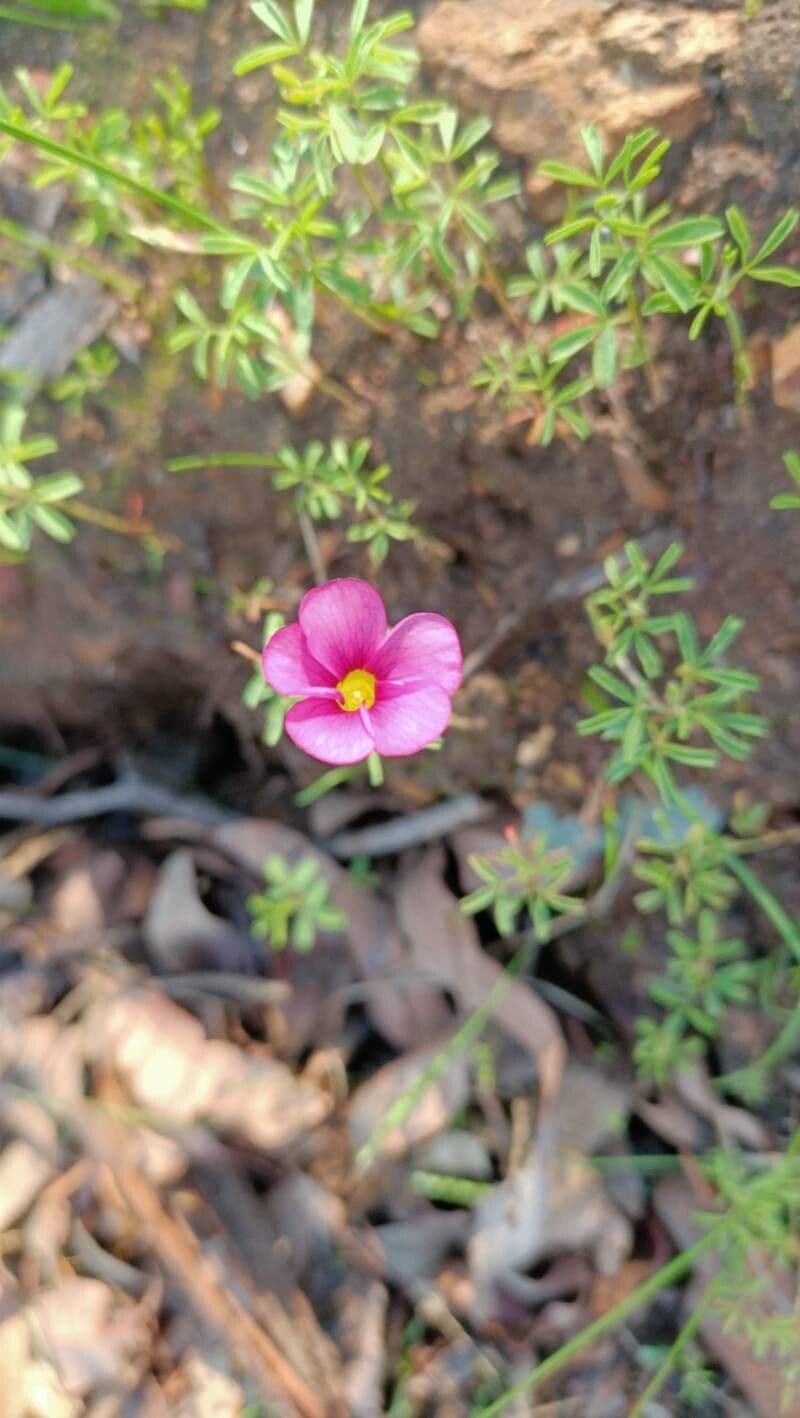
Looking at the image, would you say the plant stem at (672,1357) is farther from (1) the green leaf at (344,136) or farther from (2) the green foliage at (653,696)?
(1) the green leaf at (344,136)

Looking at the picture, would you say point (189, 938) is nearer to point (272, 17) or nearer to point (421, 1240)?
point (421, 1240)

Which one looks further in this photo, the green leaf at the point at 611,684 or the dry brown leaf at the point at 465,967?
the dry brown leaf at the point at 465,967

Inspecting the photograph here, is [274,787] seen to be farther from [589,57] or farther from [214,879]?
[589,57]

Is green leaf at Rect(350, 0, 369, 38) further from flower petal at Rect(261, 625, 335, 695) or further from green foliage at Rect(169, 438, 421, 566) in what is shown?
flower petal at Rect(261, 625, 335, 695)

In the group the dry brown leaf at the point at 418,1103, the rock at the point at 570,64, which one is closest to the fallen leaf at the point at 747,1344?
the dry brown leaf at the point at 418,1103

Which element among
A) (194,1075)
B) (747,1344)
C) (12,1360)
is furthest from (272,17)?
(747,1344)

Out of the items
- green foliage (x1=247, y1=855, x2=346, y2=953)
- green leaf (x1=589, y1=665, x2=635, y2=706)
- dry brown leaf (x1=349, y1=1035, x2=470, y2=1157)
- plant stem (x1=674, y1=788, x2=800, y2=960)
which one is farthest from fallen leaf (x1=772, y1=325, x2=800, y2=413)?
dry brown leaf (x1=349, y1=1035, x2=470, y2=1157)
